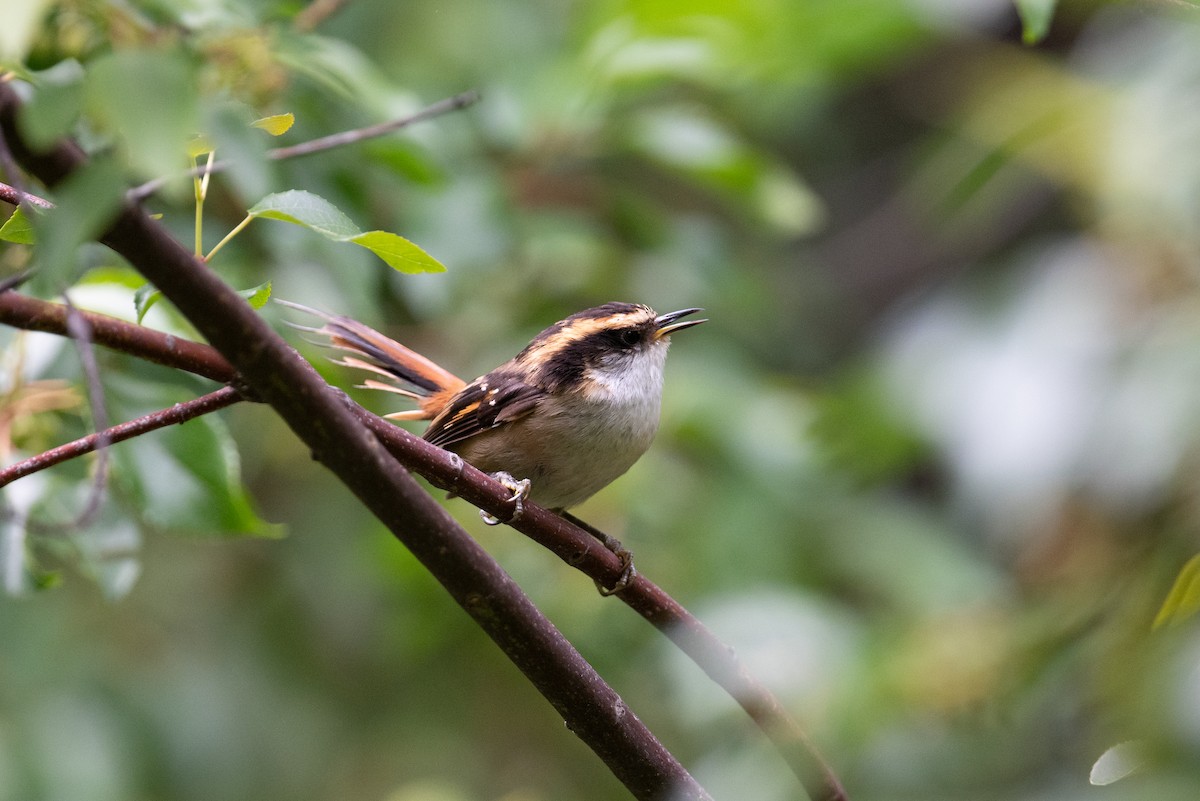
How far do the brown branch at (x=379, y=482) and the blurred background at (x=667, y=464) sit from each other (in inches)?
31.1

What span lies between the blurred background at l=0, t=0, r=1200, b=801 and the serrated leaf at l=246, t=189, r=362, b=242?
1.85 ft

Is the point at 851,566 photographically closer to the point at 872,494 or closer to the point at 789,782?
the point at 872,494

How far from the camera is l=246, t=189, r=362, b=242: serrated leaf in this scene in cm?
142

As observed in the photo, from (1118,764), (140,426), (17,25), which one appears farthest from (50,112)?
(1118,764)

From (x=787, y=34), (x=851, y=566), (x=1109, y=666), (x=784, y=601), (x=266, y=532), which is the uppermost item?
(x=787, y=34)

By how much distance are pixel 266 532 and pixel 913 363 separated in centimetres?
270

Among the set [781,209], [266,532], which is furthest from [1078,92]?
[266,532]

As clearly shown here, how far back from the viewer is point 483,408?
3271 millimetres

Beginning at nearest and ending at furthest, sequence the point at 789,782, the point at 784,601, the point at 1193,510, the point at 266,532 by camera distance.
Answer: the point at 266,532, the point at 1193,510, the point at 789,782, the point at 784,601

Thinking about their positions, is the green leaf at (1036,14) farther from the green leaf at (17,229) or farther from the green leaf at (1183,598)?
the green leaf at (17,229)

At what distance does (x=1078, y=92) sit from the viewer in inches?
193

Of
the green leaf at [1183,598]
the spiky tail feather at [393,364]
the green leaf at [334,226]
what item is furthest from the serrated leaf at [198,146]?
the green leaf at [1183,598]

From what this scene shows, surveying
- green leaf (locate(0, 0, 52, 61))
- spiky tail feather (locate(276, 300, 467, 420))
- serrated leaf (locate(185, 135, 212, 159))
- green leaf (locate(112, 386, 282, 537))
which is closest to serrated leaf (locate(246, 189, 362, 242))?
serrated leaf (locate(185, 135, 212, 159))

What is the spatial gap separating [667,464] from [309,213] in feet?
11.3
